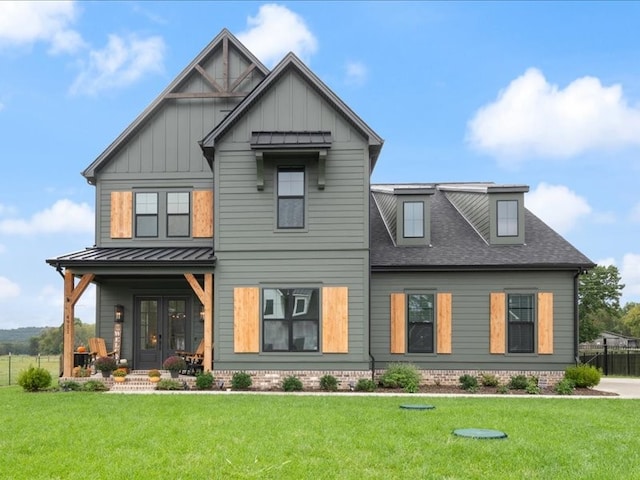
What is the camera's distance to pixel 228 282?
53.4ft

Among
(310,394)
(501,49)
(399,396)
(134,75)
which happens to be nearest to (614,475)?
(399,396)

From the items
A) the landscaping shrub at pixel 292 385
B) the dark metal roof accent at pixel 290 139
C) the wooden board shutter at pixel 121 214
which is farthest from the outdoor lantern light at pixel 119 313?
the dark metal roof accent at pixel 290 139

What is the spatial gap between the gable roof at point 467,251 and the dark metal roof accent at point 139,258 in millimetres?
4819

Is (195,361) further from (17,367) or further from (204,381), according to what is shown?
(17,367)

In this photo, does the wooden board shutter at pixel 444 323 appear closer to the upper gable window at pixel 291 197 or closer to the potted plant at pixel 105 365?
the upper gable window at pixel 291 197

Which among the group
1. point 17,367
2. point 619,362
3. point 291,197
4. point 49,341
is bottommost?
point 49,341

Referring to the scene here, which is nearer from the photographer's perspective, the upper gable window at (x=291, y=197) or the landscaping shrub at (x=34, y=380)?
the landscaping shrub at (x=34, y=380)

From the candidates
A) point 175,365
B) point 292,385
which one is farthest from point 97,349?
point 292,385

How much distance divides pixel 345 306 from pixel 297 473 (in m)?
8.98

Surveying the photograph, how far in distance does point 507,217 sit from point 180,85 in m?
10.6

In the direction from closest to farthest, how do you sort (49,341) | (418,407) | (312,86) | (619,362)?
1. (418,407)
2. (312,86)
3. (619,362)
4. (49,341)

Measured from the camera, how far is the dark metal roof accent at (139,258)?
52.6ft

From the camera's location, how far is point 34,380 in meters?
15.6

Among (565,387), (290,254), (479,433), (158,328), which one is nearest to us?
(479,433)
